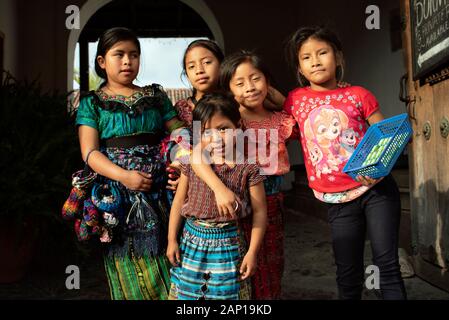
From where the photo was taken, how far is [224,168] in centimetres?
181

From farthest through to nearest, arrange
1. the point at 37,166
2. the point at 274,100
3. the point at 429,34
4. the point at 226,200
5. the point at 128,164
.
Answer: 1. the point at 37,166
2. the point at 429,34
3. the point at 274,100
4. the point at 128,164
5. the point at 226,200

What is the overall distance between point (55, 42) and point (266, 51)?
310 cm

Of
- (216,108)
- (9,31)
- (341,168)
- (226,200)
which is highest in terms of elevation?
(9,31)

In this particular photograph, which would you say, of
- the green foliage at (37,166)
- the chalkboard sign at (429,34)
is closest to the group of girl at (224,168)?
the chalkboard sign at (429,34)

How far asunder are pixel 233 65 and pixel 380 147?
67 centimetres

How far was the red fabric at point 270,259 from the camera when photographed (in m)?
1.95

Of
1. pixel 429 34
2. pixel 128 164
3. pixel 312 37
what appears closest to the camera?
pixel 128 164

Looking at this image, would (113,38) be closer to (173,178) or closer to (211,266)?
(173,178)

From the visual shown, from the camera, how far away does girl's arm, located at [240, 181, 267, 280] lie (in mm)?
1741

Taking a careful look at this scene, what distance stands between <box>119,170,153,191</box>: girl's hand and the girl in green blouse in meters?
0.02

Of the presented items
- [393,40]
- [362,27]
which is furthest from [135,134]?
[362,27]

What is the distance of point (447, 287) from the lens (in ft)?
9.47

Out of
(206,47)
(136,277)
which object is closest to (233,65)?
(206,47)

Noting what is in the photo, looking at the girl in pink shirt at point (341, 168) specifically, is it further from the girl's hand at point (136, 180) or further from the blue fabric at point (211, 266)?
the girl's hand at point (136, 180)
